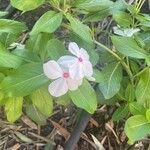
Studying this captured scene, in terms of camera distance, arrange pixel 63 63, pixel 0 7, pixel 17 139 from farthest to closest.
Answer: pixel 0 7 < pixel 17 139 < pixel 63 63

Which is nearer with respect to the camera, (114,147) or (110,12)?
(110,12)

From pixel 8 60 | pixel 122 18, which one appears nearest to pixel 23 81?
pixel 8 60

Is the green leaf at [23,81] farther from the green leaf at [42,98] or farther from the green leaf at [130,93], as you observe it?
the green leaf at [130,93]

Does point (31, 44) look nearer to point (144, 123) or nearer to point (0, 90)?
point (0, 90)

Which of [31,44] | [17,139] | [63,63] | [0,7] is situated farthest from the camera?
[0,7]

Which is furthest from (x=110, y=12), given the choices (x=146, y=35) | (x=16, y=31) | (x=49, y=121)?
(x=49, y=121)

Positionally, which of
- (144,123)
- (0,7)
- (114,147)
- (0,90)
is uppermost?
(0,90)

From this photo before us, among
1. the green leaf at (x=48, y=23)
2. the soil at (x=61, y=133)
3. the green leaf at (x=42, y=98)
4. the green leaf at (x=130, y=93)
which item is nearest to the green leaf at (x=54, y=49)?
the green leaf at (x=48, y=23)
